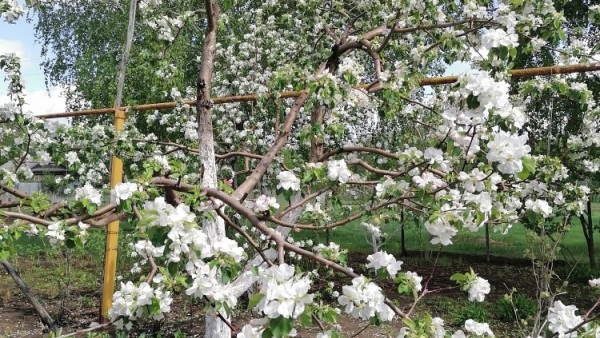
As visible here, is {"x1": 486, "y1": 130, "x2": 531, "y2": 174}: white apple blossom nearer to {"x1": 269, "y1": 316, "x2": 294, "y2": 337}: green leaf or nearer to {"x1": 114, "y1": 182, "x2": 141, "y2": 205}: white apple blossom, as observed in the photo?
{"x1": 269, "y1": 316, "x2": 294, "y2": 337}: green leaf

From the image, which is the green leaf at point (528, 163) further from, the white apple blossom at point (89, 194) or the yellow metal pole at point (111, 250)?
the yellow metal pole at point (111, 250)

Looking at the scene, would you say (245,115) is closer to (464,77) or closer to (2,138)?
(2,138)

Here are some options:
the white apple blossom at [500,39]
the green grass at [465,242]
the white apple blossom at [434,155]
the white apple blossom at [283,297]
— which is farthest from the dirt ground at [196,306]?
the white apple blossom at [283,297]

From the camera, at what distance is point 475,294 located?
4.87ft

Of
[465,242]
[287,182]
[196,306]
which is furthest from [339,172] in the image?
[465,242]

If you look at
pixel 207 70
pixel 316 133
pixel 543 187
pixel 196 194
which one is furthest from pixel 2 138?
pixel 543 187

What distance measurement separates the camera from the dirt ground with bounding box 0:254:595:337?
4.54 metres

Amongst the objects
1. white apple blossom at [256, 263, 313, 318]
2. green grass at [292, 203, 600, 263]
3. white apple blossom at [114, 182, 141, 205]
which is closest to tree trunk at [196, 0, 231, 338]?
white apple blossom at [114, 182, 141, 205]

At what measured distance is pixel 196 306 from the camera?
5.29m

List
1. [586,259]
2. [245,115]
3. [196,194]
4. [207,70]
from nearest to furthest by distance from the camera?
1. [196,194]
2. [207,70]
3. [245,115]
4. [586,259]

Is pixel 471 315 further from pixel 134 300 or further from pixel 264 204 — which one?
pixel 134 300

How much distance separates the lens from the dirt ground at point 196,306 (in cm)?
454

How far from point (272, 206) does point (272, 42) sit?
9.62 feet

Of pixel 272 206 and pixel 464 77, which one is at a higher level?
pixel 464 77
